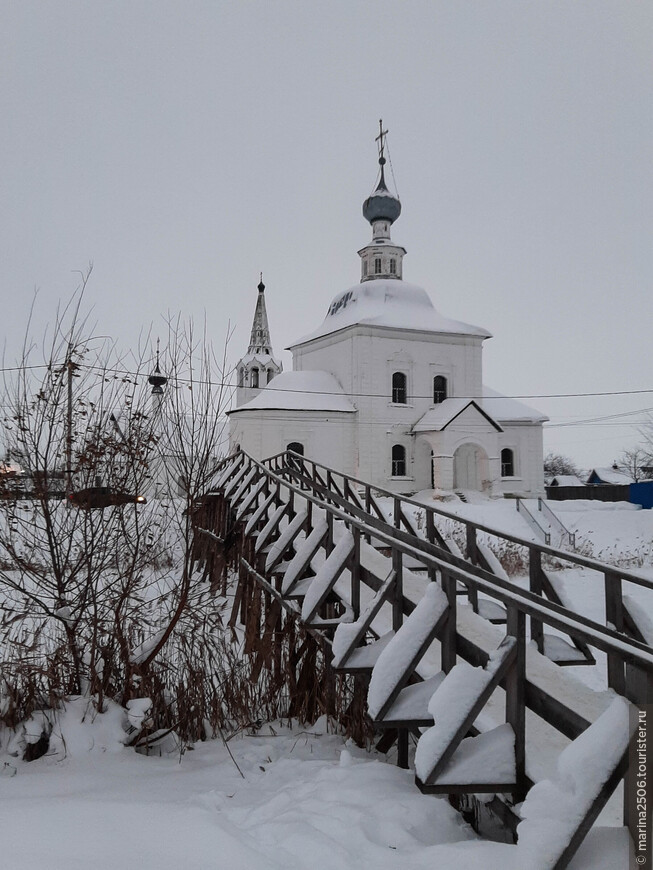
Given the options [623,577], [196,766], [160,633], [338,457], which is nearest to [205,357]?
[160,633]

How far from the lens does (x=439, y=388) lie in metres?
31.4

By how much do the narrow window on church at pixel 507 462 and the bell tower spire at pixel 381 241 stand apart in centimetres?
1007

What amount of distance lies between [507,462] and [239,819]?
2905cm

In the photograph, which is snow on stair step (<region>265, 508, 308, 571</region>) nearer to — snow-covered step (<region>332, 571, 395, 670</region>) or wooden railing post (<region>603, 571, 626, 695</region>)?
snow-covered step (<region>332, 571, 395, 670</region>)

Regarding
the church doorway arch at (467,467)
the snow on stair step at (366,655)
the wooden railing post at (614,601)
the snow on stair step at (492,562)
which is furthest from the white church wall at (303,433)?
the wooden railing post at (614,601)

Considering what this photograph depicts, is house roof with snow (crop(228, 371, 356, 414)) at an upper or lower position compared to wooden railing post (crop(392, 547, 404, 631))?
upper

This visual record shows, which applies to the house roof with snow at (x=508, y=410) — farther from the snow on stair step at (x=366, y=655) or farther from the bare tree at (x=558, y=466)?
the bare tree at (x=558, y=466)

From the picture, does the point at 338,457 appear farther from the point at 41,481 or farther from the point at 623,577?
the point at 623,577

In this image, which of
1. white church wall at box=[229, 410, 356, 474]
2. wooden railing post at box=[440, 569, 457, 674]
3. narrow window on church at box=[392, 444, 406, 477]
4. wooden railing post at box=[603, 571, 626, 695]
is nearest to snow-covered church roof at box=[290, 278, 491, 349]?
white church wall at box=[229, 410, 356, 474]

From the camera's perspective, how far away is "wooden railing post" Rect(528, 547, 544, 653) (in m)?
4.92

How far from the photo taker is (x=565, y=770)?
247cm

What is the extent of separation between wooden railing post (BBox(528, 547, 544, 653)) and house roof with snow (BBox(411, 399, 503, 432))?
76.2 feet

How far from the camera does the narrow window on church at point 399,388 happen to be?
30.2m


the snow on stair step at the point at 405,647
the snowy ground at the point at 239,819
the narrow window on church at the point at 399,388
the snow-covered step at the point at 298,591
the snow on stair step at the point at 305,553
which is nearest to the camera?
the snowy ground at the point at 239,819
